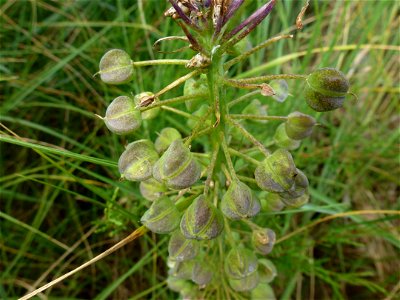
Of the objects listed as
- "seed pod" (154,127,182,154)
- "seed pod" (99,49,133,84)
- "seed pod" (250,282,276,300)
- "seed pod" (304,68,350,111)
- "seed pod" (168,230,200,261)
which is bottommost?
"seed pod" (250,282,276,300)

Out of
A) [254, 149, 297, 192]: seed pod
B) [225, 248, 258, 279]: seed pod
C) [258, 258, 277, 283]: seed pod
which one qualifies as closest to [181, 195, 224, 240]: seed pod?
[254, 149, 297, 192]: seed pod

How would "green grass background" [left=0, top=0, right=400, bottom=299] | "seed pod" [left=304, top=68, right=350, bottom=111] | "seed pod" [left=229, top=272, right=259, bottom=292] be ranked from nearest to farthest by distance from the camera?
"seed pod" [left=304, top=68, right=350, bottom=111], "seed pod" [left=229, top=272, right=259, bottom=292], "green grass background" [left=0, top=0, right=400, bottom=299]

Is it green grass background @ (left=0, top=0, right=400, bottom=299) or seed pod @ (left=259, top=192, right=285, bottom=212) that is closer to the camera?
seed pod @ (left=259, top=192, right=285, bottom=212)

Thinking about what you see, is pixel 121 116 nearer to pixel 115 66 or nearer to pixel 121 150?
pixel 115 66

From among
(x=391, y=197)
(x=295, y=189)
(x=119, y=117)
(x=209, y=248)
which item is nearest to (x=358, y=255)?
(x=391, y=197)

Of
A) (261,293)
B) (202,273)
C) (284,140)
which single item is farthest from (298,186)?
(261,293)

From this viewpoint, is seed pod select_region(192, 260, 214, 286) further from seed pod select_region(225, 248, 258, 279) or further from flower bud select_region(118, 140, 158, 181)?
flower bud select_region(118, 140, 158, 181)

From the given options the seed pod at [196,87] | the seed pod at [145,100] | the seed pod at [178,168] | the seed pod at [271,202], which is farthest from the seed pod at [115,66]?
the seed pod at [271,202]
